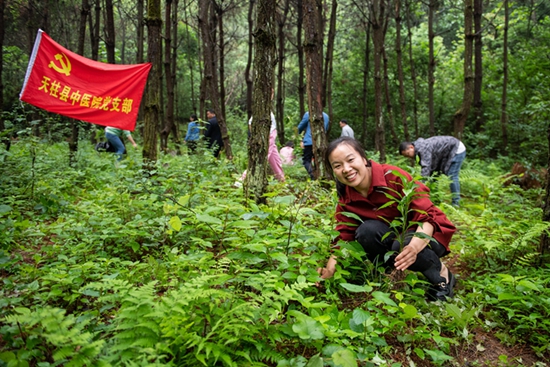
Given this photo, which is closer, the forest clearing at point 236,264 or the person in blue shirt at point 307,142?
the forest clearing at point 236,264

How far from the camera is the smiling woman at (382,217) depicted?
7.97 feet

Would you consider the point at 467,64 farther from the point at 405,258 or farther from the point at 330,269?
the point at 330,269

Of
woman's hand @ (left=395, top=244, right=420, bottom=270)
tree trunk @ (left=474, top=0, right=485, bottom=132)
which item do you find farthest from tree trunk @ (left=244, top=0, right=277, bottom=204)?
tree trunk @ (left=474, top=0, right=485, bottom=132)

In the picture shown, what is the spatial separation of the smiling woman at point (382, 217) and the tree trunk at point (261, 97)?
119cm

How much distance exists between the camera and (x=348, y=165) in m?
2.47

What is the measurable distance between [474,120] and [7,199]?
14067mm

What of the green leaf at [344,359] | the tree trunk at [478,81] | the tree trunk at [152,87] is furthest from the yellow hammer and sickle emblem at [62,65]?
the tree trunk at [478,81]

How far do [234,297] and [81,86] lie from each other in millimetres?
4806

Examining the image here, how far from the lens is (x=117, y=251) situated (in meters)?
2.88

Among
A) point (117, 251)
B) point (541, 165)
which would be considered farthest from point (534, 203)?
point (117, 251)

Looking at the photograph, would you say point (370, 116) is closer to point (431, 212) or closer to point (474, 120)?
point (474, 120)

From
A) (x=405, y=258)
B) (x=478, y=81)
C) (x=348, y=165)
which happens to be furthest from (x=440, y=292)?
(x=478, y=81)

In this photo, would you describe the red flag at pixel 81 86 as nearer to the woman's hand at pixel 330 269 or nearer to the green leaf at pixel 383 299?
the woman's hand at pixel 330 269

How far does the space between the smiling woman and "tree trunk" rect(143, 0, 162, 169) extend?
3060 mm
